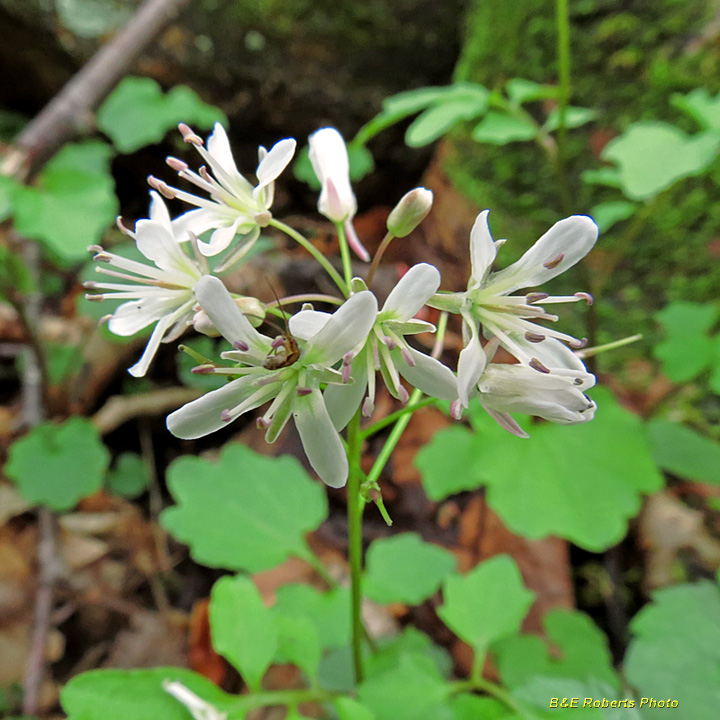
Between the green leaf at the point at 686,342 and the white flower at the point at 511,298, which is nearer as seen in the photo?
the white flower at the point at 511,298

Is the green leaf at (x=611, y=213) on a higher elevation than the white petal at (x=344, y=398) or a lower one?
higher

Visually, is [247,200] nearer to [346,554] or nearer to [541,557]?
[346,554]

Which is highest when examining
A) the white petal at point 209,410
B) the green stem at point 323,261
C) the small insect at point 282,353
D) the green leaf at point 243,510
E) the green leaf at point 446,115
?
the green leaf at point 446,115

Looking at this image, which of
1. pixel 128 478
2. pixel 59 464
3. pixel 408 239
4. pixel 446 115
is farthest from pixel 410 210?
pixel 408 239

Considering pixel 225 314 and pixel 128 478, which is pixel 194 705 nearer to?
pixel 225 314

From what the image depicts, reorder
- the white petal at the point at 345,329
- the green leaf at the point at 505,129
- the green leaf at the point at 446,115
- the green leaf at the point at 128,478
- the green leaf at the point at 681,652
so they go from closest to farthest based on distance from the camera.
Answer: the white petal at the point at 345,329 < the green leaf at the point at 681,652 < the green leaf at the point at 446,115 < the green leaf at the point at 505,129 < the green leaf at the point at 128,478

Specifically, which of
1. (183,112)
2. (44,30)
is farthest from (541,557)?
(44,30)

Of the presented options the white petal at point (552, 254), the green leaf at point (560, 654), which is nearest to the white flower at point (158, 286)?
the white petal at point (552, 254)

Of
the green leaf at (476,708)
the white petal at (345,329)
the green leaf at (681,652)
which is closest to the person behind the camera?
the white petal at (345,329)

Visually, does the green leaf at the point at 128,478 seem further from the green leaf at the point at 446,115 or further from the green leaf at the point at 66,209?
the green leaf at the point at 446,115
